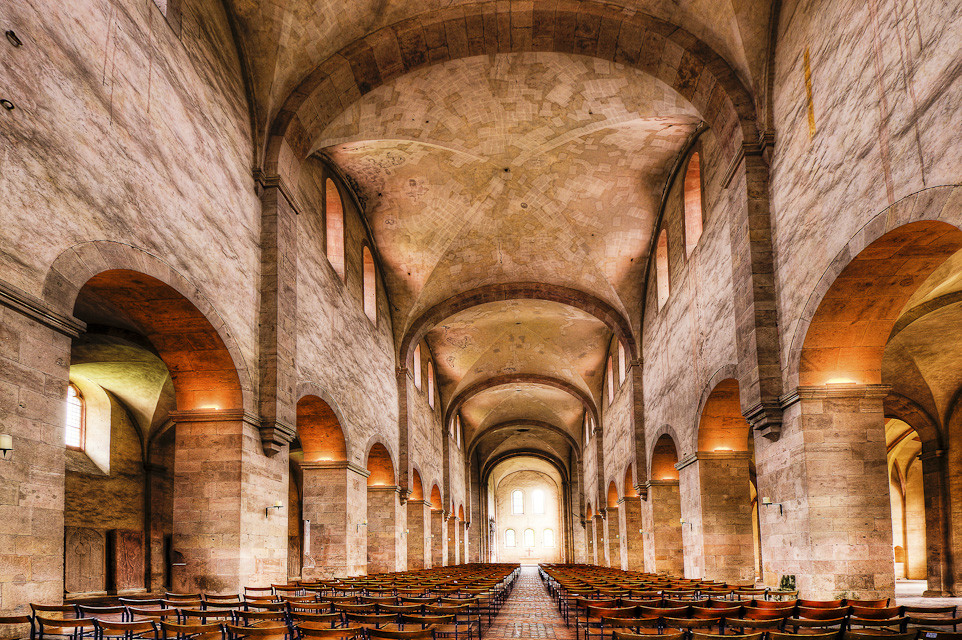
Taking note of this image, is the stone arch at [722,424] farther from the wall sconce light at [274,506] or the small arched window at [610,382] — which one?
the small arched window at [610,382]

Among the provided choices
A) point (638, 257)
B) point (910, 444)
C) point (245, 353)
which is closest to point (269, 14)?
point (245, 353)

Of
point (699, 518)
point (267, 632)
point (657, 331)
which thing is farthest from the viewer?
point (657, 331)

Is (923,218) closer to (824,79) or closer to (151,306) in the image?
(824,79)

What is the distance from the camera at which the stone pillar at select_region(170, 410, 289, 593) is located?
→ 1187cm

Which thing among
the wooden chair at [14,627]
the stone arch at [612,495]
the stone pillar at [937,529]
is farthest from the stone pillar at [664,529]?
the wooden chair at [14,627]

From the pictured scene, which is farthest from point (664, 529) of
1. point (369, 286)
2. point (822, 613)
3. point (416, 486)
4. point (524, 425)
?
point (524, 425)

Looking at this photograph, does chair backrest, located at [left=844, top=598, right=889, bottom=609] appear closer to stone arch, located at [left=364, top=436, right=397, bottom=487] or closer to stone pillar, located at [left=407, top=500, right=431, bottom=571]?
stone arch, located at [left=364, top=436, right=397, bottom=487]

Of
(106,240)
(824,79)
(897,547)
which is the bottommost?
(897,547)

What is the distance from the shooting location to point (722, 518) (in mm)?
16734

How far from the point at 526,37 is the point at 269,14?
5.04m

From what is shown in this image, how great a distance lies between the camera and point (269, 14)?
13211 mm

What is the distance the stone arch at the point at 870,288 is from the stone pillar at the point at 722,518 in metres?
5.99

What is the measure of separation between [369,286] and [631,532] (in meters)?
13.2

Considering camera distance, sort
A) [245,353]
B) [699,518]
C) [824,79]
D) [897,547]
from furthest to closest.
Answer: [897,547]
[699,518]
[245,353]
[824,79]
